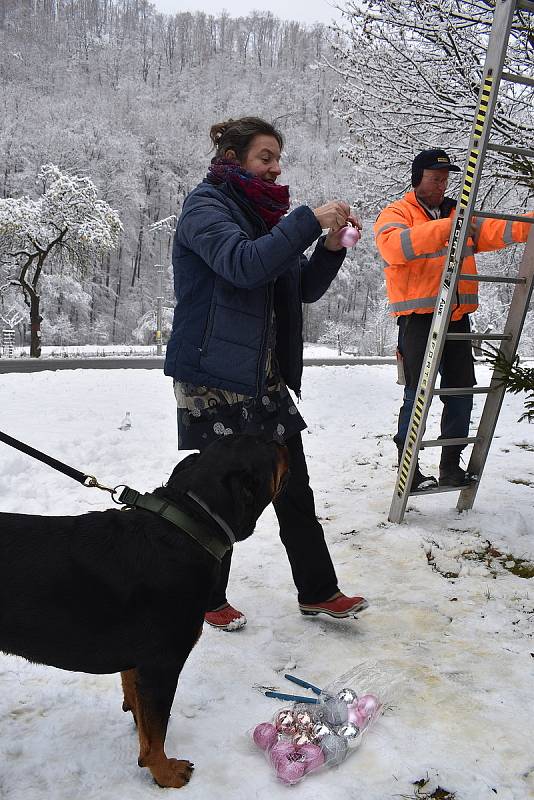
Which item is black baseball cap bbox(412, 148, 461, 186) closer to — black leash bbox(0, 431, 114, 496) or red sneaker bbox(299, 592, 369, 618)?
red sneaker bbox(299, 592, 369, 618)

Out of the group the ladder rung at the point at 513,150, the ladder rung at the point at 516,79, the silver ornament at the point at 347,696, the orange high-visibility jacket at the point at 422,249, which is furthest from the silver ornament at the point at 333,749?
the ladder rung at the point at 516,79

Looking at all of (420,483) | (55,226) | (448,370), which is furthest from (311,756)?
(55,226)

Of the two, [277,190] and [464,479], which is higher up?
[277,190]

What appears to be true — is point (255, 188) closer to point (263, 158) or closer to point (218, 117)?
point (263, 158)

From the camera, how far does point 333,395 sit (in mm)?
11094

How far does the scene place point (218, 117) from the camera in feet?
203

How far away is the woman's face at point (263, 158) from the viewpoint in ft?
9.06

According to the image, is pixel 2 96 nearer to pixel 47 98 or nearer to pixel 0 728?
pixel 47 98

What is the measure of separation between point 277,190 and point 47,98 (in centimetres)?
5926

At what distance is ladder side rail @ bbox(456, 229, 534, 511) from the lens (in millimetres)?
4023

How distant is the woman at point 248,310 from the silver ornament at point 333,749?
67 cm

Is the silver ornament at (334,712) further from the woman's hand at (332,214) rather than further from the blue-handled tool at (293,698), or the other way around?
the woman's hand at (332,214)

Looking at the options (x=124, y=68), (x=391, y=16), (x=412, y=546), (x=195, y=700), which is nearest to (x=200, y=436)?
(x=195, y=700)

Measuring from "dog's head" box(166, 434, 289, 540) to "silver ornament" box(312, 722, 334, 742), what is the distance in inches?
28.4
